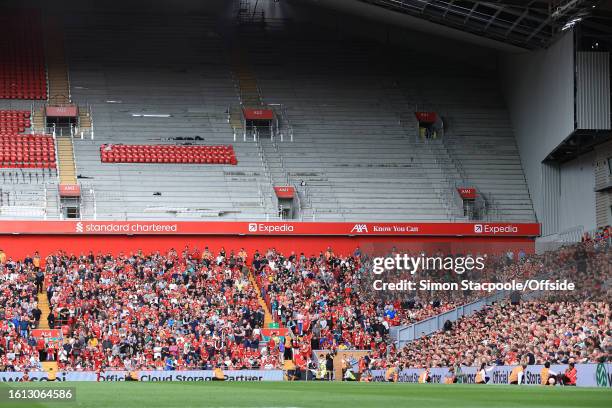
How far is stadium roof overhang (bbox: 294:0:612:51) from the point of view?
44812mm

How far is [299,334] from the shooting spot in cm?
4181

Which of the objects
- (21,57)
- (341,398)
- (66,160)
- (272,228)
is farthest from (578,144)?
(341,398)

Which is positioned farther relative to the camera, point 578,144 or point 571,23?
point 578,144

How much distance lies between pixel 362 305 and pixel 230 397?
21545mm

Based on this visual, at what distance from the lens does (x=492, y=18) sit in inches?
1901

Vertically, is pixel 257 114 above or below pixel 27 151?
above

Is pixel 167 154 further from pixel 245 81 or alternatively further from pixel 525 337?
pixel 525 337

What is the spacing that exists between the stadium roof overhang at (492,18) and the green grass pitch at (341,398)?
22200mm

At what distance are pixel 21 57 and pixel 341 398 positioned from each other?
3943 cm

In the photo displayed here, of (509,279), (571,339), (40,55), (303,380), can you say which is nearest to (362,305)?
(303,380)

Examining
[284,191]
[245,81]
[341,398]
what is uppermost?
[245,81]

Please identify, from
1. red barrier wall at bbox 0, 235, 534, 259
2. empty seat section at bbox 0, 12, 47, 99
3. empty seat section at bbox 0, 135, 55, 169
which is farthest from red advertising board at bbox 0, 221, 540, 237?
empty seat section at bbox 0, 12, 47, 99

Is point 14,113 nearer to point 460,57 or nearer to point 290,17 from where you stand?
point 290,17

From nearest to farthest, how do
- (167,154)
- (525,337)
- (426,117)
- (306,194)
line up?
1. (525,337)
2. (306,194)
3. (167,154)
4. (426,117)
